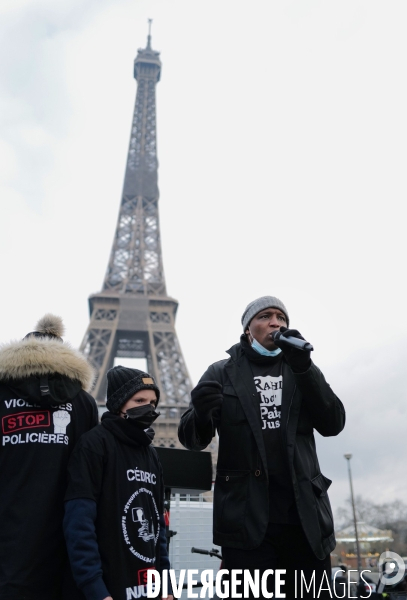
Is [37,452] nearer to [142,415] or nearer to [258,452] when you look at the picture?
[142,415]

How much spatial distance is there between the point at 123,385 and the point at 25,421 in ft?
1.95

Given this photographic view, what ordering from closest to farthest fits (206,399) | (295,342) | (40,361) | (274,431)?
(295,342), (206,399), (274,431), (40,361)

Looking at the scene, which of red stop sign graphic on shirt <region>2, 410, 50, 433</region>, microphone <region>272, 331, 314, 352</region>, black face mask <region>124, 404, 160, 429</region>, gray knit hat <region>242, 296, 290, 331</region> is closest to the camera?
microphone <region>272, 331, 314, 352</region>

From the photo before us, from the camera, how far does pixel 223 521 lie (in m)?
3.03

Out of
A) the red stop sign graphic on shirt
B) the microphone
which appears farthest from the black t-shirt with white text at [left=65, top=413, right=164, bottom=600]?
the microphone

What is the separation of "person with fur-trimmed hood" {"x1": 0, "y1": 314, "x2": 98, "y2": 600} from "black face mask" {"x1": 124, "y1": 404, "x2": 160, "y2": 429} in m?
0.27

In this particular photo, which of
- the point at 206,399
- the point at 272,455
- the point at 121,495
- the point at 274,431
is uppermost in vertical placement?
the point at 206,399

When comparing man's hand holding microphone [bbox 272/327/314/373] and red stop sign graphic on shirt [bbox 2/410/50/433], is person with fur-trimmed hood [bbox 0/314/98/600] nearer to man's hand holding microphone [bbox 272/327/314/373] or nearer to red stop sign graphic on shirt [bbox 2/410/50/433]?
red stop sign graphic on shirt [bbox 2/410/50/433]

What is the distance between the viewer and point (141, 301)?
4194 centimetres

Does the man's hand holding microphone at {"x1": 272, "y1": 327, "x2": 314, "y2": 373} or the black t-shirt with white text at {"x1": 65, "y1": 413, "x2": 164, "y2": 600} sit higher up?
the man's hand holding microphone at {"x1": 272, "y1": 327, "x2": 314, "y2": 373}

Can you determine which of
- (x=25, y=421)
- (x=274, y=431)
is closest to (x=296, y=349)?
(x=274, y=431)

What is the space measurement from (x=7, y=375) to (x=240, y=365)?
1312 millimetres

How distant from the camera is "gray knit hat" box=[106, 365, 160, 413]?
11.5 feet

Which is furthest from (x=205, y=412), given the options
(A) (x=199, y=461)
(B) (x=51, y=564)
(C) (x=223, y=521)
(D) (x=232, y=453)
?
(A) (x=199, y=461)
